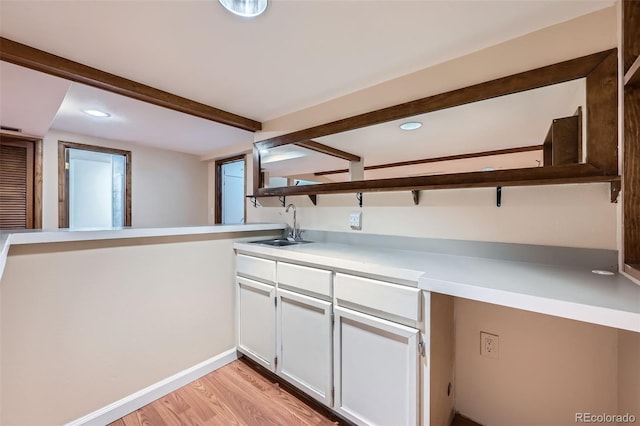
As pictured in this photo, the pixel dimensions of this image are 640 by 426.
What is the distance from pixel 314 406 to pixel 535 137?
6.46 ft

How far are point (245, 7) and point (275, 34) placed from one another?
7.7 inches

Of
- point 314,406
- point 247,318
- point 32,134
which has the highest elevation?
point 32,134

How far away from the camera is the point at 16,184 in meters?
2.80

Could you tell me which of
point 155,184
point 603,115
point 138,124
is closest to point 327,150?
point 603,115

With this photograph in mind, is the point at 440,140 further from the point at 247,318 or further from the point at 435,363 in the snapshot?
the point at 247,318

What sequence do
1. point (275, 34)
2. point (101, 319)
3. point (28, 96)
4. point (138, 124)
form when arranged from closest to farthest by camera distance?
point (275, 34), point (101, 319), point (28, 96), point (138, 124)

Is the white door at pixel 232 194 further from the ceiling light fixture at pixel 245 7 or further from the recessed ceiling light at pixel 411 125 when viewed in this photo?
the ceiling light fixture at pixel 245 7

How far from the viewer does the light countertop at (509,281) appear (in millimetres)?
847

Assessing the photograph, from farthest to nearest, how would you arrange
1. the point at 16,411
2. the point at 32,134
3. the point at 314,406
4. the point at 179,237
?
the point at 32,134
the point at 179,237
the point at 314,406
the point at 16,411

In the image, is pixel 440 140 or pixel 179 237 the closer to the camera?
pixel 440 140

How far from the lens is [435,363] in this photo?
1281 millimetres

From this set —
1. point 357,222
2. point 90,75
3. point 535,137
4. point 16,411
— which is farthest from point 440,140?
point 16,411

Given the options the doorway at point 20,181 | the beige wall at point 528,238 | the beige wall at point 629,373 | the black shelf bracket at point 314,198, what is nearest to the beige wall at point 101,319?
the black shelf bracket at point 314,198

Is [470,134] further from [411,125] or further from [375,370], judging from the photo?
[375,370]
